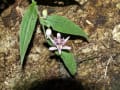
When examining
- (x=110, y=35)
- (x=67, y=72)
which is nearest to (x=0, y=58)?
(x=67, y=72)

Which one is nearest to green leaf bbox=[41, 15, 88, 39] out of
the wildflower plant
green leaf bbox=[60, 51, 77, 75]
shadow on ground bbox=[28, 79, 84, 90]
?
the wildflower plant

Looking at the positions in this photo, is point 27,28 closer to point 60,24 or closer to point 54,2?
point 60,24

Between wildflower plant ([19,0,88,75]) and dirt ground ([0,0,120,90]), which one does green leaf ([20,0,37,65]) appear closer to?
wildflower plant ([19,0,88,75])

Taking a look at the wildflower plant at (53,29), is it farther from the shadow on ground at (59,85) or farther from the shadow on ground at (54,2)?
the shadow on ground at (54,2)

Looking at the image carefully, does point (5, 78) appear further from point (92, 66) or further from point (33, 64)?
point (92, 66)

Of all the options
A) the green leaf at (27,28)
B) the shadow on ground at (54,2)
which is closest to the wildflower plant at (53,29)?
the green leaf at (27,28)

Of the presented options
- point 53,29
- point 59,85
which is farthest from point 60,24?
point 59,85
